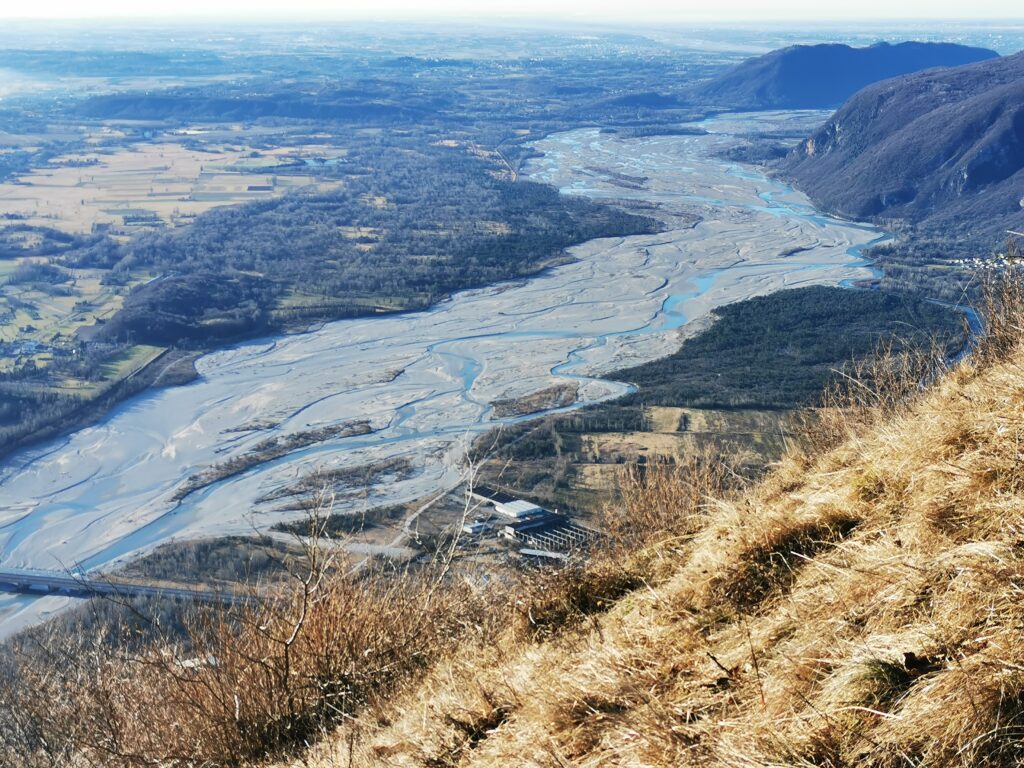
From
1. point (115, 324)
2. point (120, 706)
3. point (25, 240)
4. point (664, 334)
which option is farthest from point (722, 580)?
point (25, 240)

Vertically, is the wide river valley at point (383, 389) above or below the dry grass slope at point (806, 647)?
below

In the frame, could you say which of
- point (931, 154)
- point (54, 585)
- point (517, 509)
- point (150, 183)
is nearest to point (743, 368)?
point (517, 509)

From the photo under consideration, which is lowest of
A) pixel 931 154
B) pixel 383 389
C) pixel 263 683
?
pixel 383 389

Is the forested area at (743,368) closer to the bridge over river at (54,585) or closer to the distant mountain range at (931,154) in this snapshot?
the bridge over river at (54,585)

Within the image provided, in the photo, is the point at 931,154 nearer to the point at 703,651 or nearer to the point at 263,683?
the point at 263,683

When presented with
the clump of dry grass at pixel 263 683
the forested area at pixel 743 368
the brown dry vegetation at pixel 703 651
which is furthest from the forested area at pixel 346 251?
the brown dry vegetation at pixel 703 651

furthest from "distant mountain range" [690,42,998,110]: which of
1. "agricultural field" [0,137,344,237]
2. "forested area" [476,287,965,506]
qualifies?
"forested area" [476,287,965,506]

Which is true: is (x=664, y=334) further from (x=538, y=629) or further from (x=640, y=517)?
(x=538, y=629)

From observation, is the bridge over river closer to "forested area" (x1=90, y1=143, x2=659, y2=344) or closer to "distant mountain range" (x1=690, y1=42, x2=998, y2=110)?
"forested area" (x1=90, y1=143, x2=659, y2=344)
